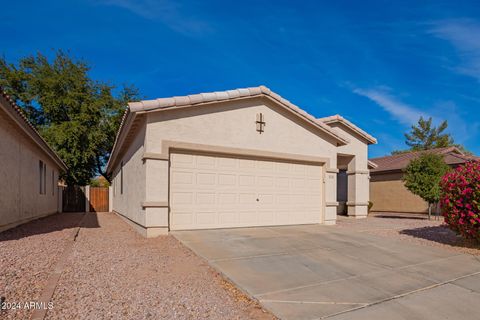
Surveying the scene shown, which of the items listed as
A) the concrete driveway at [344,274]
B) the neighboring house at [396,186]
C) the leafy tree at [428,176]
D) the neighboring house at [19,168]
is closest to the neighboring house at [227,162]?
the concrete driveway at [344,274]

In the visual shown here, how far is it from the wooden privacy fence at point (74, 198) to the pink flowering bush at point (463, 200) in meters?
22.7

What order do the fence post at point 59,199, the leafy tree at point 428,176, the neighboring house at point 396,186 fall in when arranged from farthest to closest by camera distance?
the neighboring house at point 396,186 → the fence post at point 59,199 → the leafy tree at point 428,176

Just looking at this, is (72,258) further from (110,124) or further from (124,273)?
(110,124)

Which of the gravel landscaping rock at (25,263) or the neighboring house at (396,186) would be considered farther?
the neighboring house at (396,186)

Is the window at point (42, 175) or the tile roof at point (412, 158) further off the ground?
the tile roof at point (412, 158)

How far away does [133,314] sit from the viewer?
3.76 metres

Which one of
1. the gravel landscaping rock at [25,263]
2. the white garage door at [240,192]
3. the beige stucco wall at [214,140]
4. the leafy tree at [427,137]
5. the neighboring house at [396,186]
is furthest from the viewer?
the leafy tree at [427,137]

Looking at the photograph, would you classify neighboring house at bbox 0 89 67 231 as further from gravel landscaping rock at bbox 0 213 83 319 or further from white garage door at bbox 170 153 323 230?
white garage door at bbox 170 153 323 230

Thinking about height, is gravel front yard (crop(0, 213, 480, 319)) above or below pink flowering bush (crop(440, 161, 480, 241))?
below

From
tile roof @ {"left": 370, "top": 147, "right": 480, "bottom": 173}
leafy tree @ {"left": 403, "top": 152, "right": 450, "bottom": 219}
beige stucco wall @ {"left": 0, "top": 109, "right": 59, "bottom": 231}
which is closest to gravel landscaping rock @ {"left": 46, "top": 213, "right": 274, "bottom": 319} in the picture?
beige stucco wall @ {"left": 0, "top": 109, "right": 59, "bottom": 231}

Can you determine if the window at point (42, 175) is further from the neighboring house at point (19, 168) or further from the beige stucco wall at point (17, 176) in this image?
Answer: the beige stucco wall at point (17, 176)

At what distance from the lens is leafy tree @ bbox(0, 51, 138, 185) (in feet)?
80.4

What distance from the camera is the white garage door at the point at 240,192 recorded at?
369 inches

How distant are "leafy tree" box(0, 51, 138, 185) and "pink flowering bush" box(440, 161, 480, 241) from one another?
2438 cm
